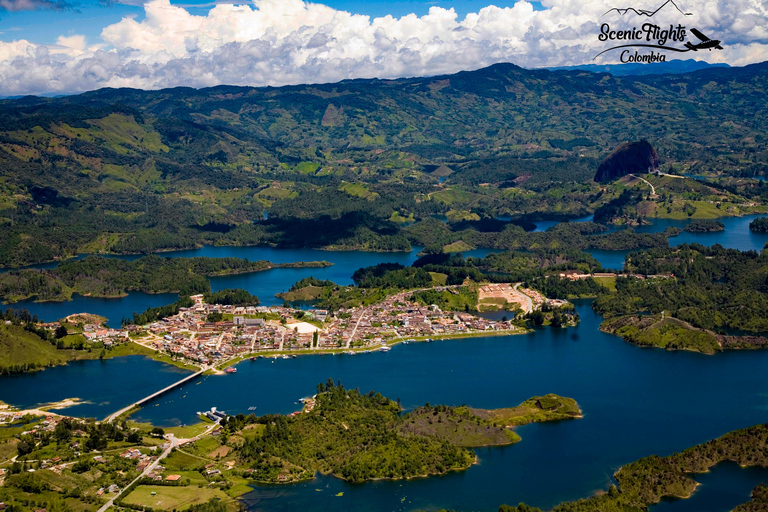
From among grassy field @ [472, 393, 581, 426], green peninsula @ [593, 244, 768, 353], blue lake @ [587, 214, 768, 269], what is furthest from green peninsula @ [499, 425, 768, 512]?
blue lake @ [587, 214, 768, 269]

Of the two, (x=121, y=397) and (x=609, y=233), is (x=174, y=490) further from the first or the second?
(x=609, y=233)

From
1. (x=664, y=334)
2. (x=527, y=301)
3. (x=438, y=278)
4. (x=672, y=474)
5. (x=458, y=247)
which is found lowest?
(x=672, y=474)

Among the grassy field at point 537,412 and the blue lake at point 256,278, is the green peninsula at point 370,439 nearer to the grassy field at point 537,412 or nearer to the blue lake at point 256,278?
the grassy field at point 537,412

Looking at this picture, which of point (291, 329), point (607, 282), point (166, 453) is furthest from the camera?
point (607, 282)

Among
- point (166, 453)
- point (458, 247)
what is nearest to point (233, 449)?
point (166, 453)

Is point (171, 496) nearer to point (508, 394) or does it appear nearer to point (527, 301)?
point (508, 394)

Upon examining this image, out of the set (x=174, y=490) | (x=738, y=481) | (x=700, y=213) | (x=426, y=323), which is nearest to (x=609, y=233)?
(x=700, y=213)

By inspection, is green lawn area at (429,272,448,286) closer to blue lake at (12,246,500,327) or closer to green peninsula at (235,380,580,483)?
blue lake at (12,246,500,327)
